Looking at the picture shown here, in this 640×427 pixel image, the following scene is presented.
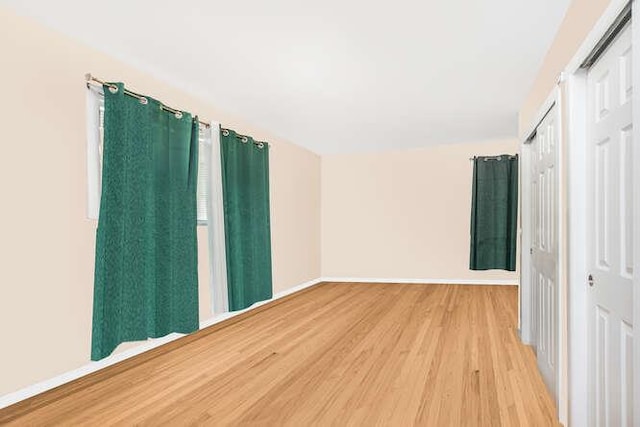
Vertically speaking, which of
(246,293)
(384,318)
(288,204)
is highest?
(288,204)

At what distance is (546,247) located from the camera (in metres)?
2.70

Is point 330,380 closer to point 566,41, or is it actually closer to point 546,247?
point 546,247

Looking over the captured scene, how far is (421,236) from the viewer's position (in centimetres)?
715

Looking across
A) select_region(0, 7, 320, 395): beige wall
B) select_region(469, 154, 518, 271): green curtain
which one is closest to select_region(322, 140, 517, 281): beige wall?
select_region(469, 154, 518, 271): green curtain

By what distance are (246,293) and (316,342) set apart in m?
1.16

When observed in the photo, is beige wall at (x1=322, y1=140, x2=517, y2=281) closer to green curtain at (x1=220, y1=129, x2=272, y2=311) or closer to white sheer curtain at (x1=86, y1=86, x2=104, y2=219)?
green curtain at (x1=220, y1=129, x2=272, y2=311)

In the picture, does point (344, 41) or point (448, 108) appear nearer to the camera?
point (344, 41)

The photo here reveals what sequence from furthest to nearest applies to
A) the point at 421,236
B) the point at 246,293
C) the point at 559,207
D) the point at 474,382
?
1. the point at 421,236
2. the point at 246,293
3. the point at 474,382
4. the point at 559,207

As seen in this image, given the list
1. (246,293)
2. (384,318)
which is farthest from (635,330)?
(246,293)

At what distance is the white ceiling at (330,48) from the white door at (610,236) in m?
0.93

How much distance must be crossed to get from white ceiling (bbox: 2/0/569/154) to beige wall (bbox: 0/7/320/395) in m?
0.18

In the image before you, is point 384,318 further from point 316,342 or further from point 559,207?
point 559,207

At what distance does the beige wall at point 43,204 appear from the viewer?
2.41 metres

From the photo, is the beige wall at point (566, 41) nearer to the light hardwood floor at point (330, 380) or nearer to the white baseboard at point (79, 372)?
the light hardwood floor at point (330, 380)
